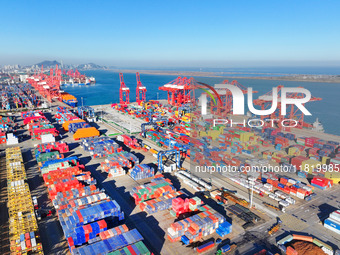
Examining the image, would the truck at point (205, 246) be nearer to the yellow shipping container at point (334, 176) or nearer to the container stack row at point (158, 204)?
the container stack row at point (158, 204)

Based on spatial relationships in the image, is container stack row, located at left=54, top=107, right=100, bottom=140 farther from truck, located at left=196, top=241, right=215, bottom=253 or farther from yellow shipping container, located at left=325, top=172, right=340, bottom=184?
yellow shipping container, located at left=325, top=172, right=340, bottom=184

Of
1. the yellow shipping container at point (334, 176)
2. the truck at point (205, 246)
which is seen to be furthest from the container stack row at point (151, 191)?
the yellow shipping container at point (334, 176)

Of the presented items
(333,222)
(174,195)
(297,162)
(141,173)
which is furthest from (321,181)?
(141,173)

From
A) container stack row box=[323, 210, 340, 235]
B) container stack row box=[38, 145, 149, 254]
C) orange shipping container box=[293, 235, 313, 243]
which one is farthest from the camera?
container stack row box=[323, 210, 340, 235]

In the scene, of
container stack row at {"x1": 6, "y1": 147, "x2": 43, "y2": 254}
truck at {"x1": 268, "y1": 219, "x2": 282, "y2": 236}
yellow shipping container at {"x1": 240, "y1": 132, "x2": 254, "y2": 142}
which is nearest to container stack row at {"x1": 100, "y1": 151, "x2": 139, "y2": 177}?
container stack row at {"x1": 6, "y1": 147, "x2": 43, "y2": 254}

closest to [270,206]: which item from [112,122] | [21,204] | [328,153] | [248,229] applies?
[248,229]

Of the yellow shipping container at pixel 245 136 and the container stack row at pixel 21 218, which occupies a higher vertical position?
the yellow shipping container at pixel 245 136

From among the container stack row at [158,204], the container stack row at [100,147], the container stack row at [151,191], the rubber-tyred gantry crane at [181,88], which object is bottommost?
the container stack row at [158,204]
